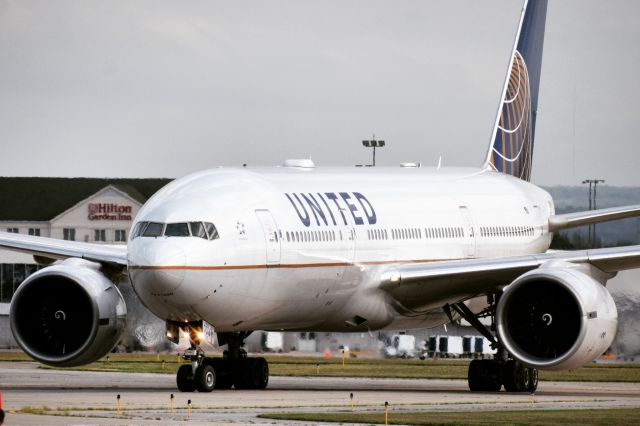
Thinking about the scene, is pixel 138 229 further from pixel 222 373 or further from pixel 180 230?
pixel 222 373

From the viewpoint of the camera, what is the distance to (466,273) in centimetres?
3884

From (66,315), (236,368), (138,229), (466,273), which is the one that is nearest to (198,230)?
(138,229)

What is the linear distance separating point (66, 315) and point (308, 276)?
565 centimetres

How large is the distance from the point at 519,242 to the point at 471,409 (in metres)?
14.8

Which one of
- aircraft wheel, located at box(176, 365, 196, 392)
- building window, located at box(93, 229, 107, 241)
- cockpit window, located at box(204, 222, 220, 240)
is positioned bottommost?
building window, located at box(93, 229, 107, 241)

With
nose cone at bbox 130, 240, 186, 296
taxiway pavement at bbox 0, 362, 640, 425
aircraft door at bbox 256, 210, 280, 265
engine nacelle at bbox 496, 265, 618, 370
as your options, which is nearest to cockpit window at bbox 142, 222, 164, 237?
nose cone at bbox 130, 240, 186, 296

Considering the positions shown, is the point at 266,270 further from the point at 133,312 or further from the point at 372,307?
the point at 133,312

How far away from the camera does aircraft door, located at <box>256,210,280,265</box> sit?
116 feet

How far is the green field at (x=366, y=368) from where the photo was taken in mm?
47812

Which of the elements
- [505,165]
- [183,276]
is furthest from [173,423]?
[505,165]

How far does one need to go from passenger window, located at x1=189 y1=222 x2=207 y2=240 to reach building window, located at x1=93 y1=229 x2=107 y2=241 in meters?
88.6

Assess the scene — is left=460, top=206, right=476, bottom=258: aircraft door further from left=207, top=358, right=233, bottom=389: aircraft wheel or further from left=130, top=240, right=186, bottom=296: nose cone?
left=130, top=240, right=186, bottom=296: nose cone

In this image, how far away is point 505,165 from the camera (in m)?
53.7

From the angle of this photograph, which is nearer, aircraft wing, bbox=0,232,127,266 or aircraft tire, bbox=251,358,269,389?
aircraft wing, bbox=0,232,127,266
